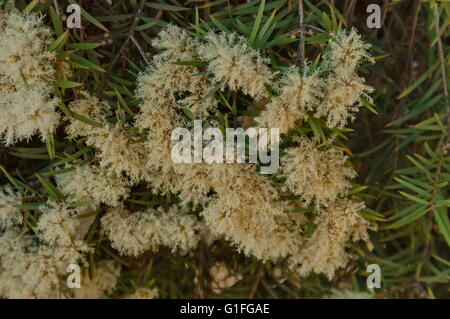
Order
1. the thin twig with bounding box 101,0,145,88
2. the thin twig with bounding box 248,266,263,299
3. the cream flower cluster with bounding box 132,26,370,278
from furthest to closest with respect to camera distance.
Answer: the thin twig with bounding box 248,266,263,299 < the thin twig with bounding box 101,0,145,88 < the cream flower cluster with bounding box 132,26,370,278

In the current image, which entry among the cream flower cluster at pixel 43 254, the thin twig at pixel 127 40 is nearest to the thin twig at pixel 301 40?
the thin twig at pixel 127 40

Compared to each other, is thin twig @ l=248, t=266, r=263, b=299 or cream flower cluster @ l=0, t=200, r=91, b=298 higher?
cream flower cluster @ l=0, t=200, r=91, b=298

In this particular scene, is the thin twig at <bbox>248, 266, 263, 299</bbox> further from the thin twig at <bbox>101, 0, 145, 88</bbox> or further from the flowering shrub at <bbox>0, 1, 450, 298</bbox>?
the thin twig at <bbox>101, 0, 145, 88</bbox>

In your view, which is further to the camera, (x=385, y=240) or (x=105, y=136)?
(x=385, y=240)

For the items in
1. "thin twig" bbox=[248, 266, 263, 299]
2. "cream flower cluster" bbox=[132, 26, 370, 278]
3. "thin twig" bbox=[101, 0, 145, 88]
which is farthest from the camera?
"thin twig" bbox=[248, 266, 263, 299]

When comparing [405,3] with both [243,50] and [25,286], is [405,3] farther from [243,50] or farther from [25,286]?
[25,286]

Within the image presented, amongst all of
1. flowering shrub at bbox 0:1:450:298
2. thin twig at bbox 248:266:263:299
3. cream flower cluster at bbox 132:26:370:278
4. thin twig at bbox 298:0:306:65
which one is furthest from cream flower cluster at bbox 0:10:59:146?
thin twig at bbox 248:266:263:299

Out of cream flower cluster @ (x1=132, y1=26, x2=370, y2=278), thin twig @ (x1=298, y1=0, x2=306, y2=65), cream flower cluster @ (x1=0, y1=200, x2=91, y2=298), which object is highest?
Result: thin twig @ (x1=298, y1=0, x2=306, y2=65)

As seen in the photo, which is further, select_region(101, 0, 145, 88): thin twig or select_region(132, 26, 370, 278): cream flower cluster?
select_region(101, 0, 145, 88): thin twig
